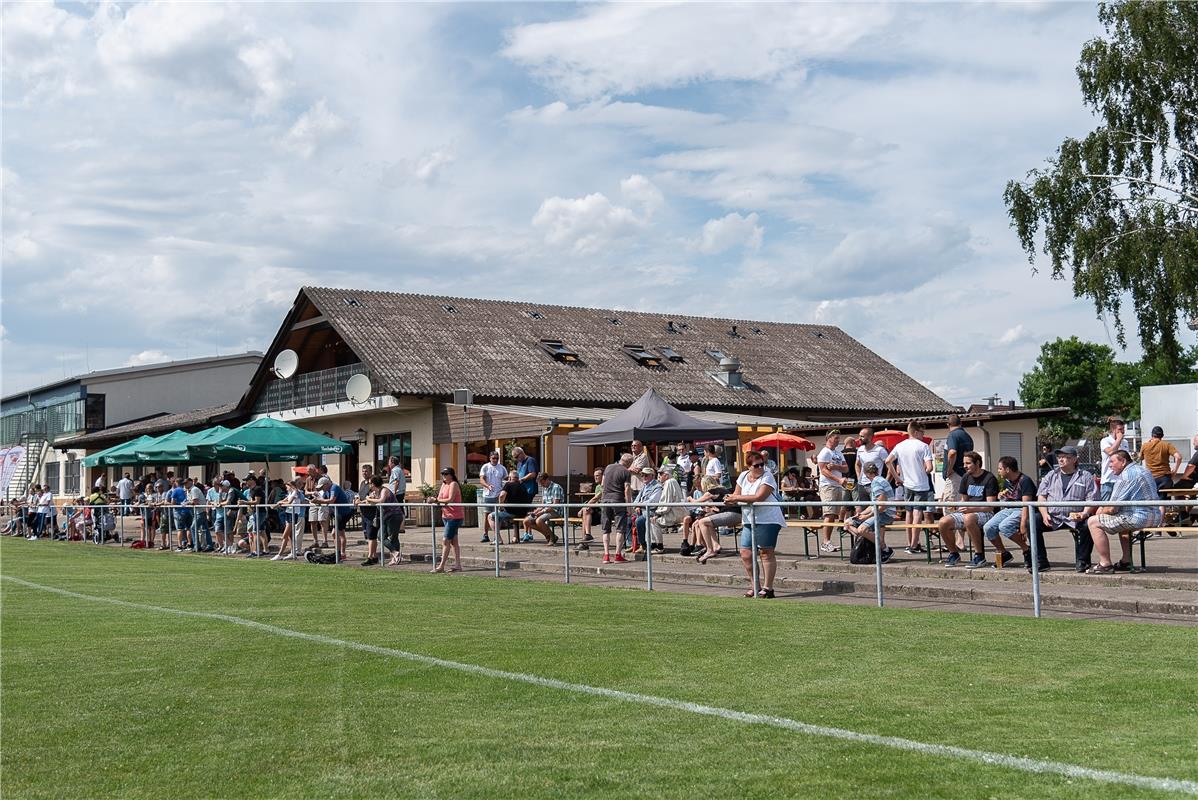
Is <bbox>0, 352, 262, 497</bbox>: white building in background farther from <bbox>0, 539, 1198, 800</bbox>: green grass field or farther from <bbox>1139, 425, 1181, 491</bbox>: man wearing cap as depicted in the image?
<bbox>0, 539, 1198, 800</bbox>: green grass field

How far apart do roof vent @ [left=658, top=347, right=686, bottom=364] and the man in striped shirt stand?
3083 cm

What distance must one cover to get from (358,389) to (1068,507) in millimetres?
27838

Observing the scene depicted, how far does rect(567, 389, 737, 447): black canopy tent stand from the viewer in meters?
22.8

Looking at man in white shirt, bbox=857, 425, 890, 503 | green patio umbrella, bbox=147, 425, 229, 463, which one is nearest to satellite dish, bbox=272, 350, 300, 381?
green patio umbrella, bbox=147, 425, 229, 463

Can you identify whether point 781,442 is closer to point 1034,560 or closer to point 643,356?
point 643,356

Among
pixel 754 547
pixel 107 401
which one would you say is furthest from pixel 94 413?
pixel 754 547

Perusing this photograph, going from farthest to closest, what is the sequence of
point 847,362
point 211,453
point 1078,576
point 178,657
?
point 847,362
point 211,453
point 1078,576
point 178,657

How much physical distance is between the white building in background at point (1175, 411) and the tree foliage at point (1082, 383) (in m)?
59.8

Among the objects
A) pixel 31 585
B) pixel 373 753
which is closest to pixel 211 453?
pixel 31 585

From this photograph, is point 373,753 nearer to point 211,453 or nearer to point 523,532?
point 523,532

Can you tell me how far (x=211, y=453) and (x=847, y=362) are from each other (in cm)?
2889

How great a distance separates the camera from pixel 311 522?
2311 cm

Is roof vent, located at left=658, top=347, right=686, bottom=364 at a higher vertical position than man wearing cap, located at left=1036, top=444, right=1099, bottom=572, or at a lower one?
higher

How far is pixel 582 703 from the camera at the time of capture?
740 centimetres
